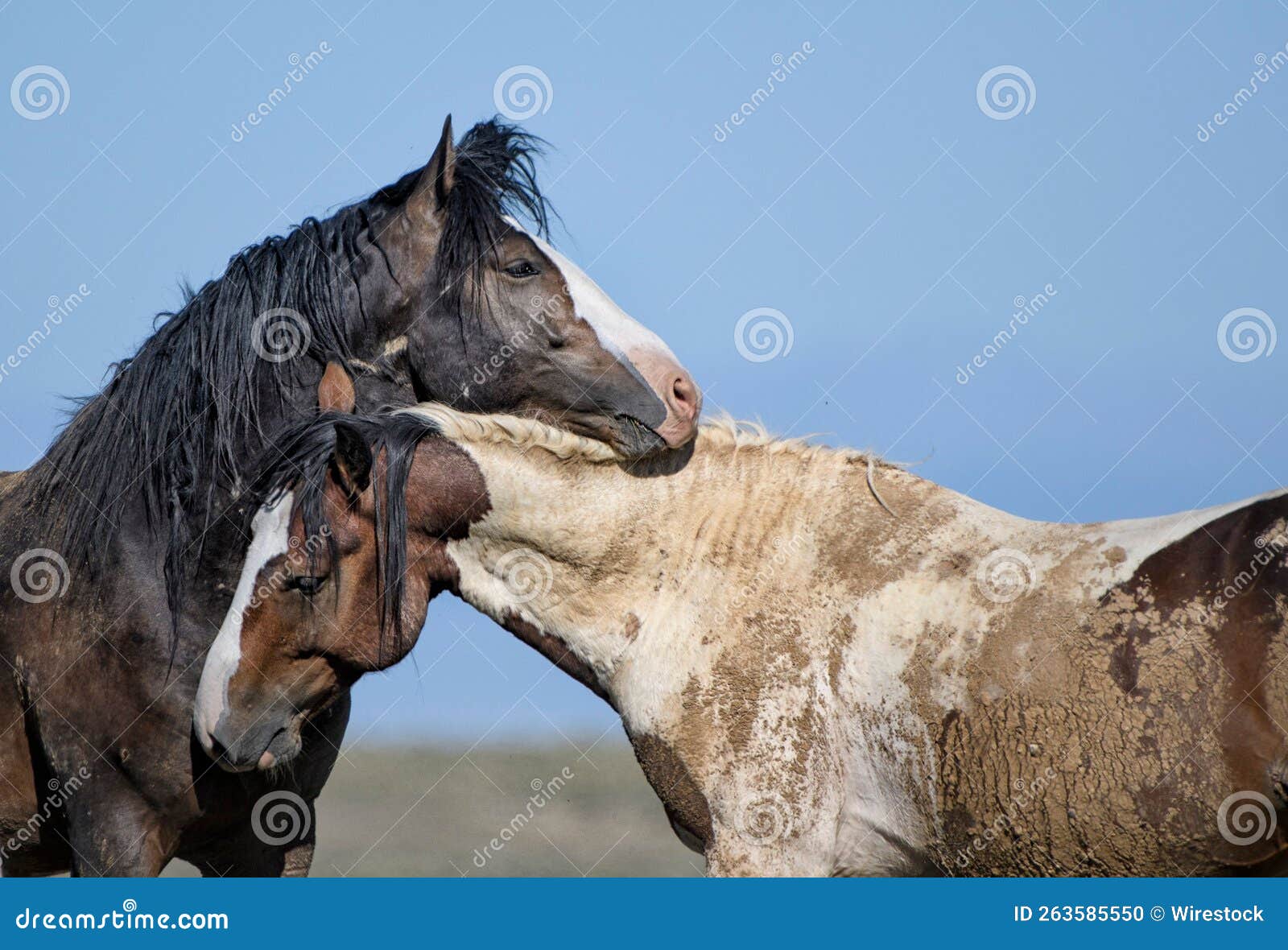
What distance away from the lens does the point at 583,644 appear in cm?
507

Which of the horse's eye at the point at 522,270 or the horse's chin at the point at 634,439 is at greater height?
the horse's eye at the point at 522,270

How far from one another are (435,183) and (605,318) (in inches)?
40.1

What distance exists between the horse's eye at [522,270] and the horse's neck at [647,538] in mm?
936

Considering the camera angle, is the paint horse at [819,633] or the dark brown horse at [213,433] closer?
the paint horse at [819,633]

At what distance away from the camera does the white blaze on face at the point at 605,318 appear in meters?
5.36

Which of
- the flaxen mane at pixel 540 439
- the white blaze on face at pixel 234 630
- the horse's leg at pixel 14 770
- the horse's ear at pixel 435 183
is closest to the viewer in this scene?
the white blaze on face at pixel 234 630

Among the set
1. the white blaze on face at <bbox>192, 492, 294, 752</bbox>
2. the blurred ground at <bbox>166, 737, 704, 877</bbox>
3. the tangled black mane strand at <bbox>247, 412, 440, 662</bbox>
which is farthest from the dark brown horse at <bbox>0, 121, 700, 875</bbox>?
the blurred ground at <bbox>166, 737, 704, 877</bbox>

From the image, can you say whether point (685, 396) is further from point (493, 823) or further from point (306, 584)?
point (493, 823)

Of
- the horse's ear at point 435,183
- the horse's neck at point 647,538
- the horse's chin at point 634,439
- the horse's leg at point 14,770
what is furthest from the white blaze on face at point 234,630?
the horse's ear at point 435,183

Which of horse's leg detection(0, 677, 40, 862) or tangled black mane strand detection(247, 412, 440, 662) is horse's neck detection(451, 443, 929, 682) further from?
horse's leg detection(0, 677, 40, 862)

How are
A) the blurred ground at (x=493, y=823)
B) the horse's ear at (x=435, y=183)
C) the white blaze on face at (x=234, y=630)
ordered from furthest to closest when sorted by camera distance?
the blurred ground at (x=493, y=823) → the horse's ear at (x=435, y=183) → the white blaze on face at (x=234, y=630)

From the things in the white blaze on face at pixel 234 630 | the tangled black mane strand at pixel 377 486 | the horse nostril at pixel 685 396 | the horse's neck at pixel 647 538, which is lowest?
the white blaze on face at pixel 234 630

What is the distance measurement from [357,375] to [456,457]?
31.7 inches

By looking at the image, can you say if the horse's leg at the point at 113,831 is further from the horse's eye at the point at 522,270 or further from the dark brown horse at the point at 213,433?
the horse's eye at the point at 522,270
